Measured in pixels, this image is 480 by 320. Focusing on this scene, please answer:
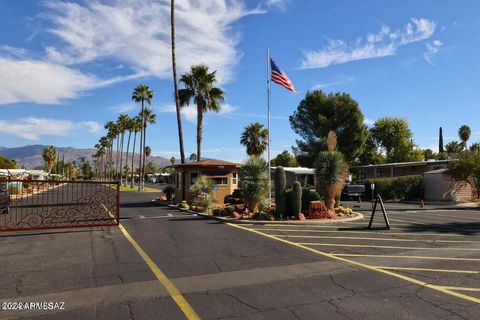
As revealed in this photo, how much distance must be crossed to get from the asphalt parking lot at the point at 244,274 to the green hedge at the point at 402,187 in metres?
22.1

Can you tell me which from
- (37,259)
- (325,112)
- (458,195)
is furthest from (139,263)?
(325,112)

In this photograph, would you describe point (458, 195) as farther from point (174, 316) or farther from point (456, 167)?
point (174, 316)

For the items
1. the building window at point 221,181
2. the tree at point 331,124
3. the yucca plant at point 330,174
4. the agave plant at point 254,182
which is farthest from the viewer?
the tree at point 331,124

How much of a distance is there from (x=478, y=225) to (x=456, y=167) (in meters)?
15.5

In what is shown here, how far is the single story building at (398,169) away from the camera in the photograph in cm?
3922

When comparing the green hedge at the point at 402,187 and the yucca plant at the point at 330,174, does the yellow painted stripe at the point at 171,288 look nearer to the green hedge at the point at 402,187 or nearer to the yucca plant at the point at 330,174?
the yucca plant at the point at 330,174

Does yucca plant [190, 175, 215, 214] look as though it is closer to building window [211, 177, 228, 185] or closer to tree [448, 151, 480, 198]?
building window [211, 177, 228, 185]

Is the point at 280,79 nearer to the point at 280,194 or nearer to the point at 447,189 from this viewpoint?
the point at 280,194

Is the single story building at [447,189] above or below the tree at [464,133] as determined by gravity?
below

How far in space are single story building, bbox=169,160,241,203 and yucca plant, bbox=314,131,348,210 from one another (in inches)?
304

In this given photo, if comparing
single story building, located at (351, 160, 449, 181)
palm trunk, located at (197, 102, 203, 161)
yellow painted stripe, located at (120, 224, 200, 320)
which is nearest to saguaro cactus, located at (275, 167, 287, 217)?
yellow painted stripe, located at (120, 224, 200, 320)

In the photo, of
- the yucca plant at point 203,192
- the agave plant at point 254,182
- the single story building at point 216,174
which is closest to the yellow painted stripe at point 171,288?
the agave plant at point 254,182

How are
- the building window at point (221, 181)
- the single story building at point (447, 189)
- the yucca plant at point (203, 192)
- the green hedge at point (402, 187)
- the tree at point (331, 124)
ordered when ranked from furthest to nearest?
the tree at point (331, 124)
the green hedge at point (402, 187)
the single story building at point (447, 189)
the building window at point (221, 181)
the yucca plant at point (203, 192)

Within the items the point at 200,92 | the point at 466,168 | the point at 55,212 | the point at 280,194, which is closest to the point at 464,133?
the point at 466,168
